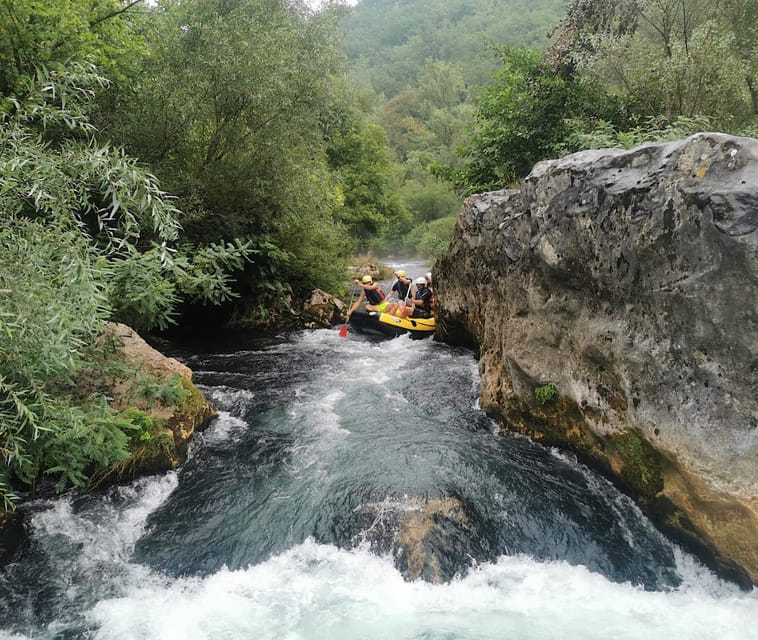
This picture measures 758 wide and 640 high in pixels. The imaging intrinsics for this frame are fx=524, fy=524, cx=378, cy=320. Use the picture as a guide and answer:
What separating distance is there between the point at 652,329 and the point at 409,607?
3519 millimetres

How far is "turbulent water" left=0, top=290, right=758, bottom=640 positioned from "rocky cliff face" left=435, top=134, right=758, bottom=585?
0.49 metres

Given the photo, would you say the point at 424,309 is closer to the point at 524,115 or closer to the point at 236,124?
the point at 524,115

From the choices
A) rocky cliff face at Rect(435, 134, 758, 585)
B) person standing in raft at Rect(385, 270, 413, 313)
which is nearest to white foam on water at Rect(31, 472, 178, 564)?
rocky cliff face at Rect(435, 134, 758, 585)

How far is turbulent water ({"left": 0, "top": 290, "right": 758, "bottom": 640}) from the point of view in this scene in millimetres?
4383

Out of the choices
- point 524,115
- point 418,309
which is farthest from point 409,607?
point 524,115

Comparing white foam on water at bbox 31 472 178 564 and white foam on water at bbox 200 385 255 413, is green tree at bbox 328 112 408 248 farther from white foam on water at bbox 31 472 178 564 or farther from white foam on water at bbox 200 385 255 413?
white foam on water at bbox 31 472 178 564

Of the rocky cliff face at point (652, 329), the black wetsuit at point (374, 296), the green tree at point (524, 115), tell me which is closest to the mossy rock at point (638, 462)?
the rocky cliff face at point (652, 329)

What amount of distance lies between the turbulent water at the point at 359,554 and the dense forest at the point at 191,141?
0.90m

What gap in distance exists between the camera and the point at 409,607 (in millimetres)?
4559

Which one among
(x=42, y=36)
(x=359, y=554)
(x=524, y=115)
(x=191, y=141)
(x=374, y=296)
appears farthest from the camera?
(x=374, y=296)

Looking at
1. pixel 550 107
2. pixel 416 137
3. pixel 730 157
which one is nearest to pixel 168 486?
pixel 730 157

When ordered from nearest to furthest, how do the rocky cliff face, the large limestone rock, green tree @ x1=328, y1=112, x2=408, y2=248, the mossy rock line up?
the rocky cliff face < the mossy rock < the large limestone rock < green tree @ x1=328, y1=112, x2=408, y2=248

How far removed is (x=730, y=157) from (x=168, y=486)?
6804 millimetres

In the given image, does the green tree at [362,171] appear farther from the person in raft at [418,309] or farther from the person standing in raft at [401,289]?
the person in raft at [418,309]
